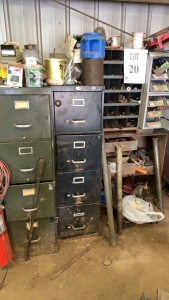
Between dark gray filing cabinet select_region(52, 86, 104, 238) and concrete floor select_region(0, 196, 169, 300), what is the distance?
22 cm

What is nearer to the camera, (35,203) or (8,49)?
(8,49)

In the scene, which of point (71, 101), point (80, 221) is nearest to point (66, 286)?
point (80, 221)

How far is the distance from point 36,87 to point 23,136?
34cm

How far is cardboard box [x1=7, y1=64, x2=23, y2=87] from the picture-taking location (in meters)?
1.34

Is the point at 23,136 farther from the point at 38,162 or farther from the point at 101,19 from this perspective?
the point at 101,19

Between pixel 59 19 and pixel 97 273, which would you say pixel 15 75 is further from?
pixel 97 273

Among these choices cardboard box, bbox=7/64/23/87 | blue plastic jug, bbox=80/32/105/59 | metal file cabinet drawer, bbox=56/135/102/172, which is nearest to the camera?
cardboard box, bbox=7/64/23/87

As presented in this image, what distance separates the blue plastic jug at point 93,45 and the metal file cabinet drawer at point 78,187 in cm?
89

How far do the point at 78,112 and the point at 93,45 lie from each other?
1.58 ft

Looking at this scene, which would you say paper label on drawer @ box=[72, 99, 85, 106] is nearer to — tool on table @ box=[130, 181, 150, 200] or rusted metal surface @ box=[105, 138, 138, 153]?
rusted metal surface @ box=[105, 138, 138, 153]

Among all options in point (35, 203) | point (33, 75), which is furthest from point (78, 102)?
point (35, 203)

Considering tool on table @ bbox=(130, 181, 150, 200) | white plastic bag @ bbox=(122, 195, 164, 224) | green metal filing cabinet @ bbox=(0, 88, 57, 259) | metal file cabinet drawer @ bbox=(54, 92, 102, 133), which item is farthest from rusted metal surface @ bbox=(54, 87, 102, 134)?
tool on table @ bbox=(130, 181, 150, 200)

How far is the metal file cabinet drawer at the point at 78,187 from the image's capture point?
1693mm

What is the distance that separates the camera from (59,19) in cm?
188
